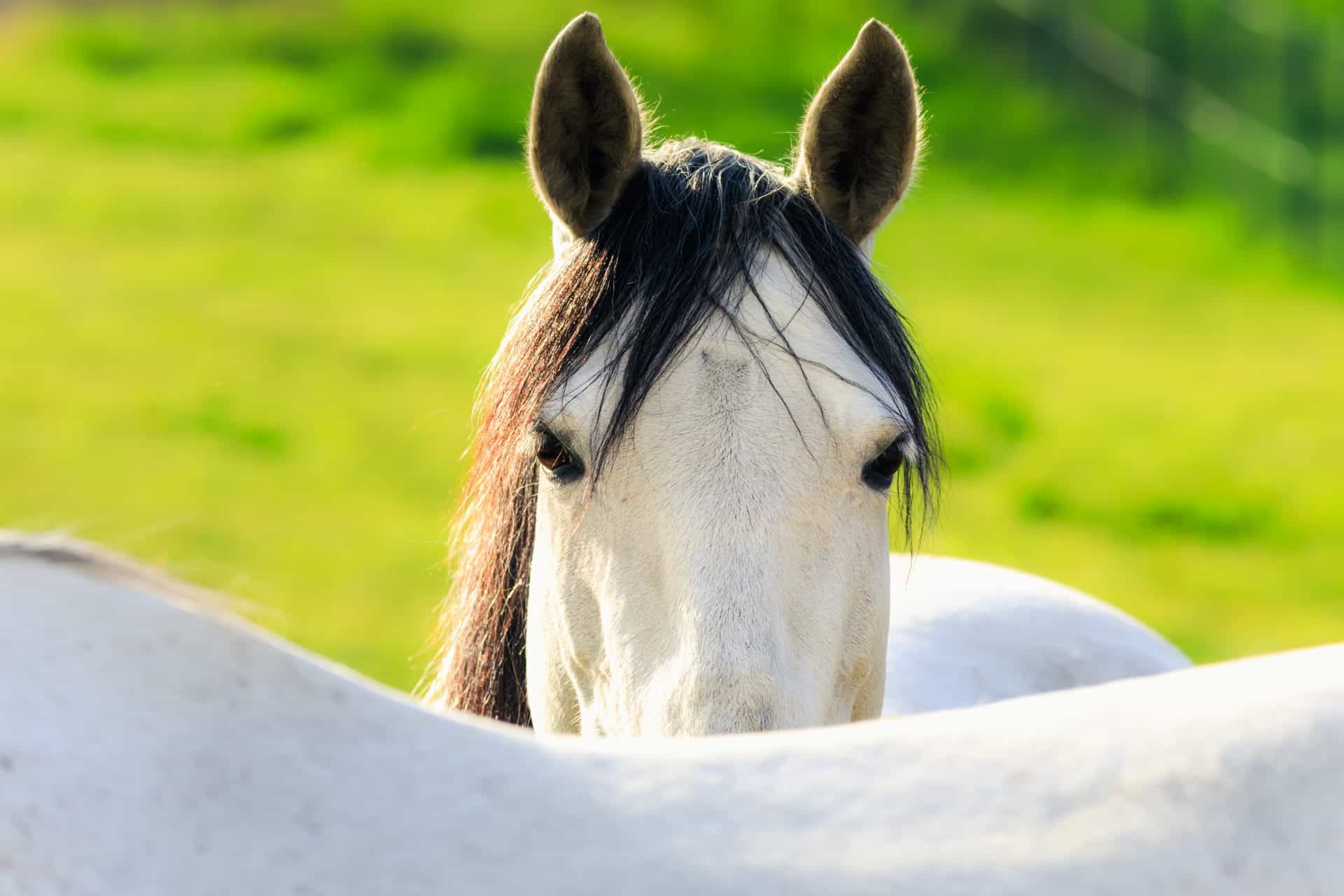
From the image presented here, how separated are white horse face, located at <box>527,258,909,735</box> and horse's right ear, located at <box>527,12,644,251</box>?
0.24 m

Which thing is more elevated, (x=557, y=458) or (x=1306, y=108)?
(x=1306, y=108)

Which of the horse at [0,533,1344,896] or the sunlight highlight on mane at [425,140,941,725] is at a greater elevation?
the sunlight highlight on mane at [425,140,941,725]

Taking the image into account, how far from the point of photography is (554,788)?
0.92m

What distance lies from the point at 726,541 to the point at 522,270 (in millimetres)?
13369

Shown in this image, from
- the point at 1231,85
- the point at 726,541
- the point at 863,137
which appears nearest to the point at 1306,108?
the point at 1231,85

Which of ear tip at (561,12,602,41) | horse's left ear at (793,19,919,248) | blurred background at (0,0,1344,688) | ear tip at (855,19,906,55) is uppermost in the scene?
ear tip at (855,19,906,55)

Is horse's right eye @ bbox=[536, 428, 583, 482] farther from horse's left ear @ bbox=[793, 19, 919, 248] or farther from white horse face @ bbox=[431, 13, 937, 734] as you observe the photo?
horse's left ear @ bbox=[793, 19, 919, 248]

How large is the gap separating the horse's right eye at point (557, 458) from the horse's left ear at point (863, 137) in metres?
0.46

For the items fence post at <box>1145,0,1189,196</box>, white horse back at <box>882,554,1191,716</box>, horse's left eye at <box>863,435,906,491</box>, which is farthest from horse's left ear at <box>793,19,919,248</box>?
fence post at <box>1145,0,1189,196</box>

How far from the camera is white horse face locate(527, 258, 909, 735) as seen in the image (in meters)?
1.53

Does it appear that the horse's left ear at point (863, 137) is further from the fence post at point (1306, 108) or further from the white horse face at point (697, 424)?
the fence post at point (1306, 108)

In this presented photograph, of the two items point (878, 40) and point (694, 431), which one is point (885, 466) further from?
point (878, 40)

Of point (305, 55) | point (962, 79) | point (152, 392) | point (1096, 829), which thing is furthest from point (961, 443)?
point (1096, 829)

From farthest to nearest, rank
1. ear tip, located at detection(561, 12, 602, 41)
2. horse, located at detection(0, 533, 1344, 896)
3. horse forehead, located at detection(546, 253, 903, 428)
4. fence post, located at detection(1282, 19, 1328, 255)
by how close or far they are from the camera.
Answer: fence post, located at detection(1282, 19, 1328, 255) < ear tip, located at detection(561, 12, 602, 41) < horse forehead, located at detection(546, 253, 903, 428) < horse, located at detection(0, 533, 1344, 896)
